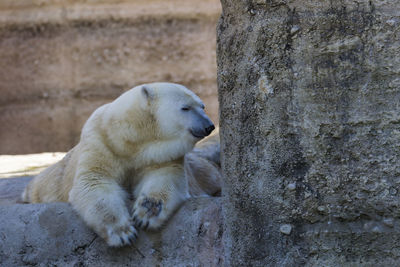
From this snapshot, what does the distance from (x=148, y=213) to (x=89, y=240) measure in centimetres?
25

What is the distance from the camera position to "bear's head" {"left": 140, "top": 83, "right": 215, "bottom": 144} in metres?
2.47

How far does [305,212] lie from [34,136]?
4922 millimetres

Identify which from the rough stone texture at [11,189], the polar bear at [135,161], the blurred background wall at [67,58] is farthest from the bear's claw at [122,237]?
the blurred background wall at [67,58]

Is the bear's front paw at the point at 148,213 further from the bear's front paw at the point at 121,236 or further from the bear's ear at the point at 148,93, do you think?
the bear's ear at the point at 148,93

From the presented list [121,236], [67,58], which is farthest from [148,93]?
[67,58]

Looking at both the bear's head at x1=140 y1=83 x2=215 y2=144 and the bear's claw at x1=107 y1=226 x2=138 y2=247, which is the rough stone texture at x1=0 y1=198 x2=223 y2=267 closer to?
the bear's claw at x1=107 y1=226 x2=138 y2=247

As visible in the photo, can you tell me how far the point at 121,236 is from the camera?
203 centimetres

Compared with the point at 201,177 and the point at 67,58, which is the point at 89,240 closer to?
the point at 201,177

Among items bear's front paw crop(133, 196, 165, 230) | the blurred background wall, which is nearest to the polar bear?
bear's front paw crop(133, 196, 165, 230)

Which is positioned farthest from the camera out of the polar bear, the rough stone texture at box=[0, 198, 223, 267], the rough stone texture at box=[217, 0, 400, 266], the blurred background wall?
the blurred background wall

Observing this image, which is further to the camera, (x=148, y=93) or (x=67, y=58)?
(x=67, y=58)

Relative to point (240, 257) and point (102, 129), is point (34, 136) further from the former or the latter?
point (240, 257)

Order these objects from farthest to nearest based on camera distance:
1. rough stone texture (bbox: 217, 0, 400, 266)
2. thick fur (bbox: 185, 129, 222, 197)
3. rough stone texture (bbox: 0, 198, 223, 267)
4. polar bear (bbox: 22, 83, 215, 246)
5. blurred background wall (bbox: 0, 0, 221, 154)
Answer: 1. blurred background wall (bbox: 0, 0, 221, 154)
2. thick fur (bbox: 185, 129, 222, 197)
3. polar bear (bbox: 22, 83, 215, 246)
4. rough stone texture (bbox: 0, 198, 223, 267)
5. rough stone texture (bbox: 217, 0, 400, 266)

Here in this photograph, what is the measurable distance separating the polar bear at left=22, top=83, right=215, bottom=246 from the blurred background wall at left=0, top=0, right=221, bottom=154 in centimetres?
344
